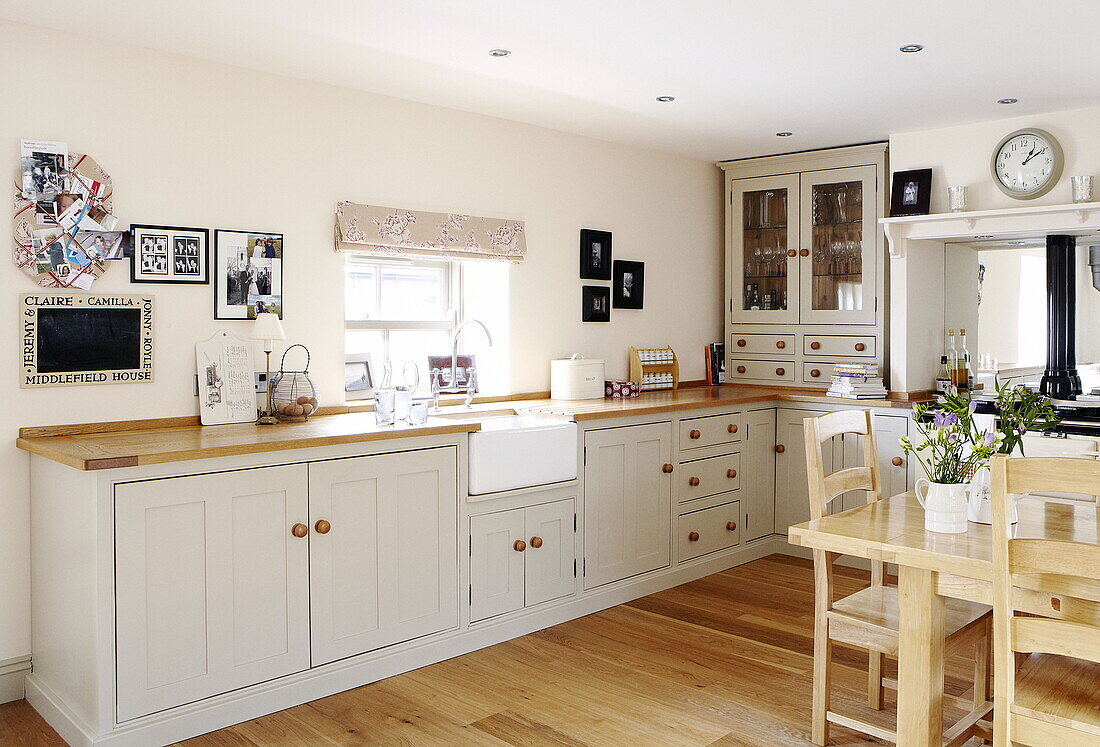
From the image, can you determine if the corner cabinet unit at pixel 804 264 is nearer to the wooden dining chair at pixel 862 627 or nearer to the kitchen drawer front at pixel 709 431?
the kitchen drawer front at pixel 709 431

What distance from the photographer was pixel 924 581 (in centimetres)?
235

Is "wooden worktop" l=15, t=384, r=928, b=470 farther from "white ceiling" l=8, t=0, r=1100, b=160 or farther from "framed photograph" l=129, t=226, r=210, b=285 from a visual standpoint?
"white ceiling" l=8, t=0, r=1100, b=160

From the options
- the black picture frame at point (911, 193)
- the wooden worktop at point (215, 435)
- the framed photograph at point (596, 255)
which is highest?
the black picture frame at point (911, 193)

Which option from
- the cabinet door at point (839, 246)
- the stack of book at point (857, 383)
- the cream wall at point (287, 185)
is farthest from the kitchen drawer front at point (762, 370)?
the cream wall at point (287, 185)

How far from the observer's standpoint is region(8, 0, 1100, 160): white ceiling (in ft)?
9.55

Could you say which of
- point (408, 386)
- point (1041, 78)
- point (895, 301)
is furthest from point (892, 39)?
point (408, 386)

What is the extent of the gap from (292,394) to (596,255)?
1927mm

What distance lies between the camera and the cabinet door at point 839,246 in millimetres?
5016

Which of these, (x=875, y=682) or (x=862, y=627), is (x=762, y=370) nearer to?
(x=875, y=682)

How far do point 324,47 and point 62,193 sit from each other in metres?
1.03

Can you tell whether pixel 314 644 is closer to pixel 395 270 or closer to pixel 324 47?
A: pixel 395 270

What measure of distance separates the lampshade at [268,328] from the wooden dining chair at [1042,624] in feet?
8.22

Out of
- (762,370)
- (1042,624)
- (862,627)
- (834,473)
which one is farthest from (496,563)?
(762,370)

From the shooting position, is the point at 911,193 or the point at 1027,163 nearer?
the point at 1027,163
